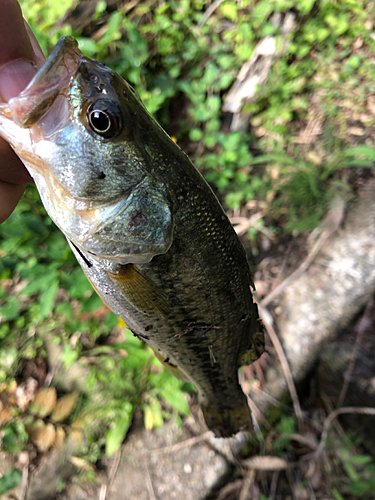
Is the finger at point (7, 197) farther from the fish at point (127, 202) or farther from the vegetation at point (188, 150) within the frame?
the vegetation at point (188, 150)

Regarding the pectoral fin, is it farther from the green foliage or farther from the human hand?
the green foliage

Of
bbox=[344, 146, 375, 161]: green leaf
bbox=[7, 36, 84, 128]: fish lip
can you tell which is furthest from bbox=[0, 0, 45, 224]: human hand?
bbox=[344, 146, 375, 161]: green leaf

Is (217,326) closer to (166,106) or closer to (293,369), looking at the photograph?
(293,369)

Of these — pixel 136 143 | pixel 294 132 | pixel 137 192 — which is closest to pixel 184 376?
pixel 137 192

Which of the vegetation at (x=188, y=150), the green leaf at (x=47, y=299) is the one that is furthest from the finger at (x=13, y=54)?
the green leaf at (x=47, y=299)

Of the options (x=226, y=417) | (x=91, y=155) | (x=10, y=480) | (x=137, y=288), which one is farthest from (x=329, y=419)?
(x=91, y=155)

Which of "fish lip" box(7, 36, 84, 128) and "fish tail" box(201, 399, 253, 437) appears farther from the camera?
"fish tail" box(201, 399, 253, 437)
